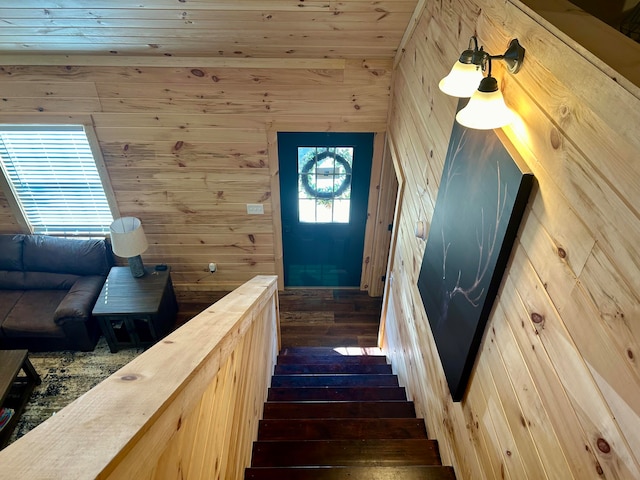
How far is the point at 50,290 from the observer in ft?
13.3

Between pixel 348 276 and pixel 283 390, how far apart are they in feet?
7.11

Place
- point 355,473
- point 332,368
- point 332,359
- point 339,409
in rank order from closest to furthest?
point 355,473, point 339,409, point 332,368, point 332,359

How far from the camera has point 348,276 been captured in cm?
468

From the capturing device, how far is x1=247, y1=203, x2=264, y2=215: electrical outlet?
13.4ft

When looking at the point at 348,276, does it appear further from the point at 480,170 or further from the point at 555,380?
the point at 555,380

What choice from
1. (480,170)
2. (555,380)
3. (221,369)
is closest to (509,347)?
(555,380)

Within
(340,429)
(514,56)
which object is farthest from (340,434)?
(514,56)

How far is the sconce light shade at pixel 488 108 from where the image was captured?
1138 millimetres

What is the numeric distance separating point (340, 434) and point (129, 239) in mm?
2670

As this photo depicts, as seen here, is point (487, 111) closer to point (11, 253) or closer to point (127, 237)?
point (127, 237)

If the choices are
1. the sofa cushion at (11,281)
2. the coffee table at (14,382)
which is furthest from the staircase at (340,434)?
the sofa cushion at (11,281)

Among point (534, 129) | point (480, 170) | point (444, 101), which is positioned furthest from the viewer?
point (444, 101)

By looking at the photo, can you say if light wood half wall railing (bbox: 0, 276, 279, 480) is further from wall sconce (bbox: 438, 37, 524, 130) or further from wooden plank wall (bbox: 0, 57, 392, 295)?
wooden plank wall (bbox: 0, 57, 392, 295)

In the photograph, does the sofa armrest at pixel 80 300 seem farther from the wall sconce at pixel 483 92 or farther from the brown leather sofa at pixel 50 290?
the wall sconce at pixel 483 92
